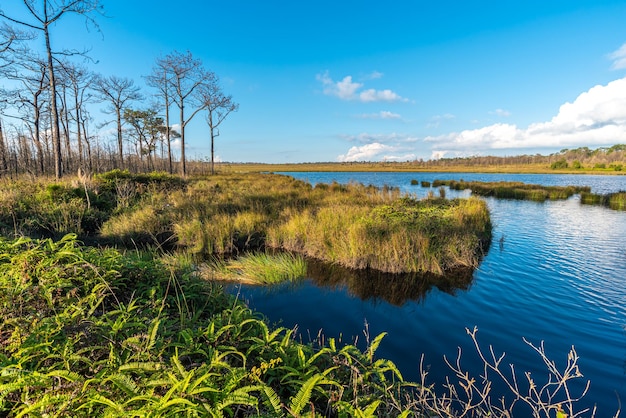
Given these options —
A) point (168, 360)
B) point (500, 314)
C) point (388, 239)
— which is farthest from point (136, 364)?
point (388, 239)

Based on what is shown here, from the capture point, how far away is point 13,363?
177 cm

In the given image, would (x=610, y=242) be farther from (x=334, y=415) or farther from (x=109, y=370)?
(x=109, y=370)

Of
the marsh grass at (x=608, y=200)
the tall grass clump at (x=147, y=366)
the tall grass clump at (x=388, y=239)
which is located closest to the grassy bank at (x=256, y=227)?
the tall grass clump at (x=388, y=239)

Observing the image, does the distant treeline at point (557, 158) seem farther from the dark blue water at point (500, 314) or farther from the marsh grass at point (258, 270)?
the marsh grass at point (258, 270)

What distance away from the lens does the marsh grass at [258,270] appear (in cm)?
665

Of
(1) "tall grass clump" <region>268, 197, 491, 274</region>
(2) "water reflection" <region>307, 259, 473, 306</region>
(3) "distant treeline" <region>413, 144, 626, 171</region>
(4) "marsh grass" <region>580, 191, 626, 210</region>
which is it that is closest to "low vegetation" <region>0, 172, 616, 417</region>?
(2) "water reflection" <region>307, 259, 473, 306</region>

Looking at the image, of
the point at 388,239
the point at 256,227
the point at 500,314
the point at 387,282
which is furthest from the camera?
the point at 256,227

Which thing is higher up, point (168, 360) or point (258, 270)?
point (168, 360)

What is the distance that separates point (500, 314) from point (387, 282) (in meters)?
2.30

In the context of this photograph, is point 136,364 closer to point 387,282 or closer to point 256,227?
point 387,282

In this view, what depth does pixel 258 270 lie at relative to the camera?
6875mm

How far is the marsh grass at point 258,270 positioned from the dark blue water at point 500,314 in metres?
0.38

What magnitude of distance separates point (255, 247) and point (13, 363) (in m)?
7.96

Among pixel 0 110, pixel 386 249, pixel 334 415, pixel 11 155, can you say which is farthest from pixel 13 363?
pixel 11 155
